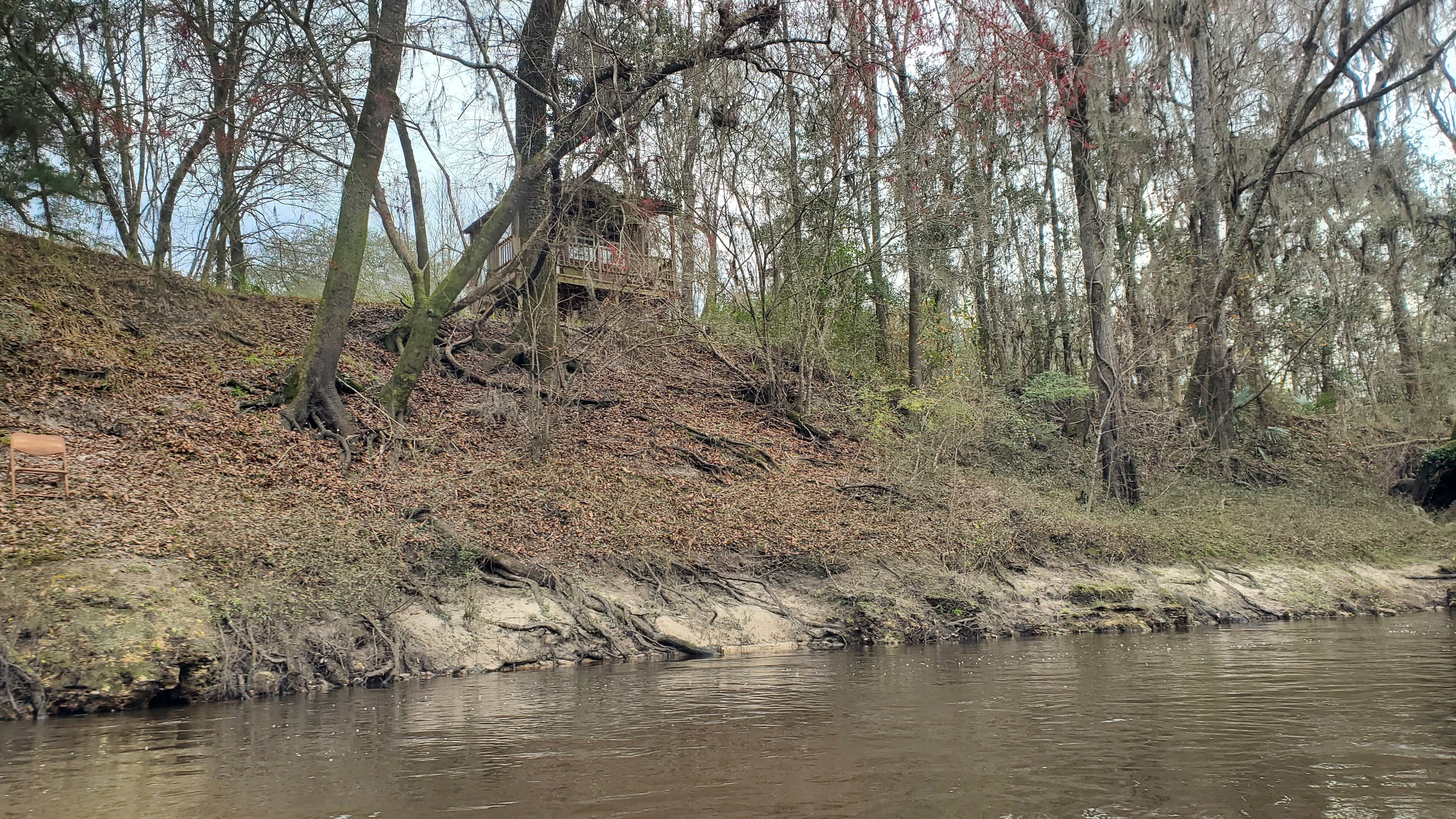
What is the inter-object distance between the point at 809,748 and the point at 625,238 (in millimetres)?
13340

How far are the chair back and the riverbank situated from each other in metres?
0.57

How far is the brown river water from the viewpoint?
14.0 ft

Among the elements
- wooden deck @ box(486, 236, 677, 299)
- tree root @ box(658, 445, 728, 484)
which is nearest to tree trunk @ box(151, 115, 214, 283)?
wooden deck @ box(486, 236, 677, 299)

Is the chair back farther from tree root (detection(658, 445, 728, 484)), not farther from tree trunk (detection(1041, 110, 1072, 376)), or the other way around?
tree trunk (detection(1041, 110, 1072, 376))

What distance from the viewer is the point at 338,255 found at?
15469 mm

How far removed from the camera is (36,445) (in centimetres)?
1066

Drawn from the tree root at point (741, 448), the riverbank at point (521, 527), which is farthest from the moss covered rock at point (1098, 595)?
the tree root at point (741, 448)

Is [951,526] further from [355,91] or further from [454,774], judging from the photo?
[355,91]

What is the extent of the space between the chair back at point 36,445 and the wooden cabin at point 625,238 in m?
7.63

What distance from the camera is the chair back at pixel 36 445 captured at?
10.4 metres

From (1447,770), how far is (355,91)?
56.3 ft

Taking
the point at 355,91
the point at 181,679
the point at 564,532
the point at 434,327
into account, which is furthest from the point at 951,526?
the point at 355,91

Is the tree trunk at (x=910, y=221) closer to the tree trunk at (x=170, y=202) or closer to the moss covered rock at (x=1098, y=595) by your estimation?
the moss covered rock at (x=1098, y=595)

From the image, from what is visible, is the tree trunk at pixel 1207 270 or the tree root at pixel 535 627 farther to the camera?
the tree trunk at pixel 1207 270
